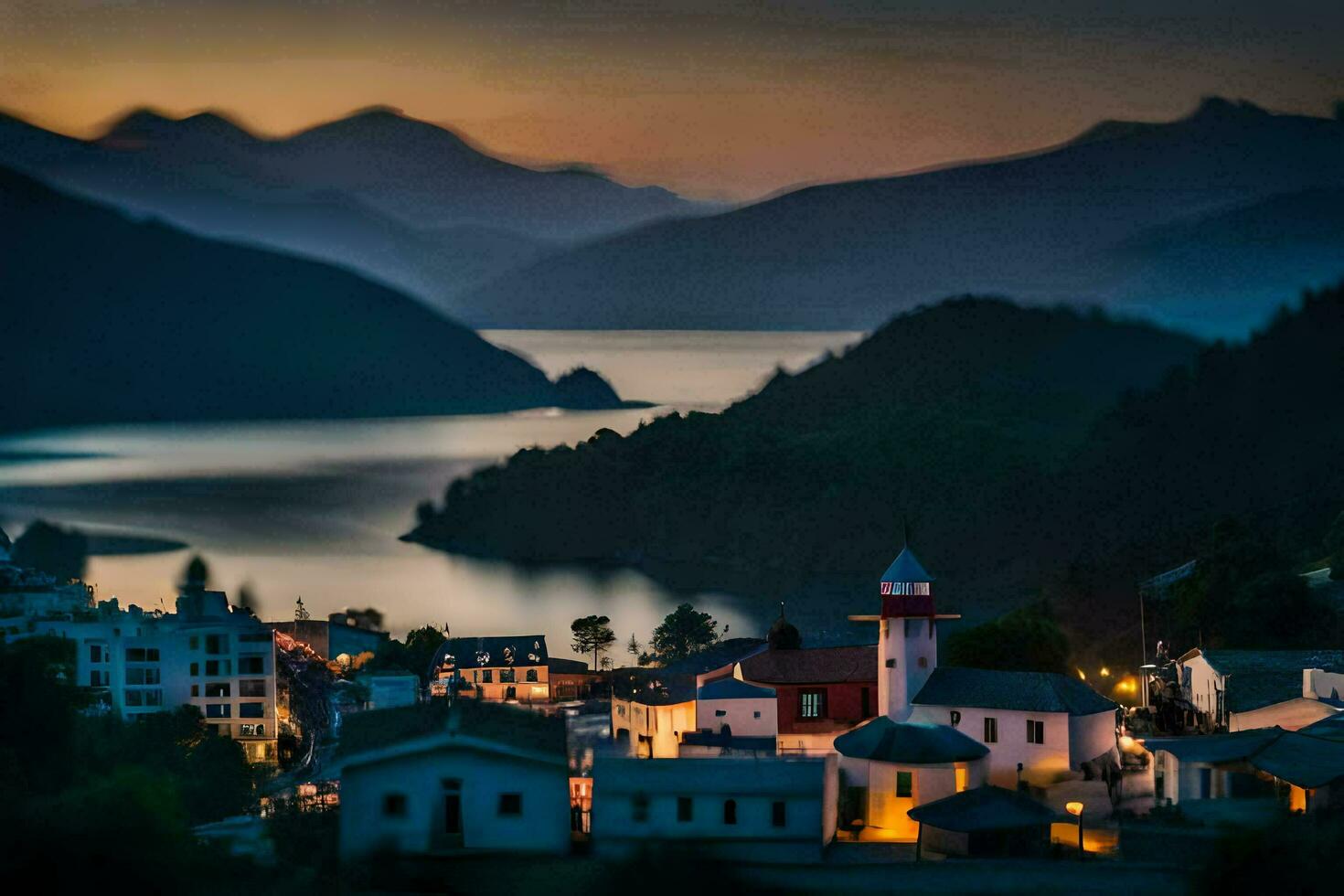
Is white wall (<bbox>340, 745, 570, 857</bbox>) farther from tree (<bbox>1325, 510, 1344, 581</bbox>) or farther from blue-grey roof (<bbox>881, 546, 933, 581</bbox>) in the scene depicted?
tree (<bbox>1325, 510, 1344, 581</bbox>)

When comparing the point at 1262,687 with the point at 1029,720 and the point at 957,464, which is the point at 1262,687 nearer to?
the point at 1029,720

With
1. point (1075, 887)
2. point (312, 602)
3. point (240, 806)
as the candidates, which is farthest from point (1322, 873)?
point (312, 602)

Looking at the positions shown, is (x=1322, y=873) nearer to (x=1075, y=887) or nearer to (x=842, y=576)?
(x=1075, y=887)

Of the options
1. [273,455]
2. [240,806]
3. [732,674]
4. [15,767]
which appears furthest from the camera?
[273,455]

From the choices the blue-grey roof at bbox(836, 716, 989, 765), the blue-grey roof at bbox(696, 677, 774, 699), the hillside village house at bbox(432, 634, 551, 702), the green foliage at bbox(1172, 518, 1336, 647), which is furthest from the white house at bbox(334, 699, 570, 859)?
the hillside village house at bbox(432, 634, 551, 702)

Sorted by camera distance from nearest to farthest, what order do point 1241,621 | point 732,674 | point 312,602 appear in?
point 732,674, point 1241,621, point 312,602

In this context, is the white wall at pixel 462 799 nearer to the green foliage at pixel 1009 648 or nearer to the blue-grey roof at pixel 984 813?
the blue-grey roof at pixel 984 813

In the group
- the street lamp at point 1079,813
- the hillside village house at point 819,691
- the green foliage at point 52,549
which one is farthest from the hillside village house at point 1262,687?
the green foliage at point 52,549
